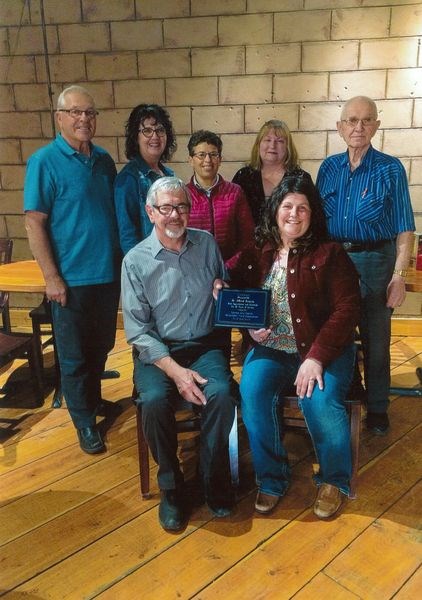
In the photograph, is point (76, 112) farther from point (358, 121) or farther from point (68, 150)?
point (358, 121)

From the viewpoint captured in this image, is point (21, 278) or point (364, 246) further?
point (21, 278)

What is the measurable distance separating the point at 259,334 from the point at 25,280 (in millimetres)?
1299

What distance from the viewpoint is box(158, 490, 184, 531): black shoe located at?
177 cm

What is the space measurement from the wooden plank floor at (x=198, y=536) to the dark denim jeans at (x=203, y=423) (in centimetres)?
18

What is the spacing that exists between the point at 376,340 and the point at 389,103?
1.91 meters

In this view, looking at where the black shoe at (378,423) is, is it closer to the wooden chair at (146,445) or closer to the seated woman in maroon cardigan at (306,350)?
the seated woman in maroon cardigan at (306,350)

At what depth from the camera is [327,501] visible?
5.97ft

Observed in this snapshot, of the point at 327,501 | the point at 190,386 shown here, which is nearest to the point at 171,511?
the point at 190,386

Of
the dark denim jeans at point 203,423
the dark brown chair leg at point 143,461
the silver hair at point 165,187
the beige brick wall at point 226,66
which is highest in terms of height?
the beige brick wall at point 226,66

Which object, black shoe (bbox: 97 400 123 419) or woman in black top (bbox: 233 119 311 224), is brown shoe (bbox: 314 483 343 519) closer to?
black shoe (bbox: 97 400 123 419)

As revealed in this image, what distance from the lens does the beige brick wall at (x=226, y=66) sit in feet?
11.0

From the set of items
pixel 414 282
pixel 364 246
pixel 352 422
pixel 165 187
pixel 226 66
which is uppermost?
pixel 226 66

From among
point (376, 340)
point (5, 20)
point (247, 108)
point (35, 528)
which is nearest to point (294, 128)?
point (247, 108)

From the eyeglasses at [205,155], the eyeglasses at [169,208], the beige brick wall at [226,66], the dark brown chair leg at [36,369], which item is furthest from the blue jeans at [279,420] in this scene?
the beige brick wall at [226,66]
